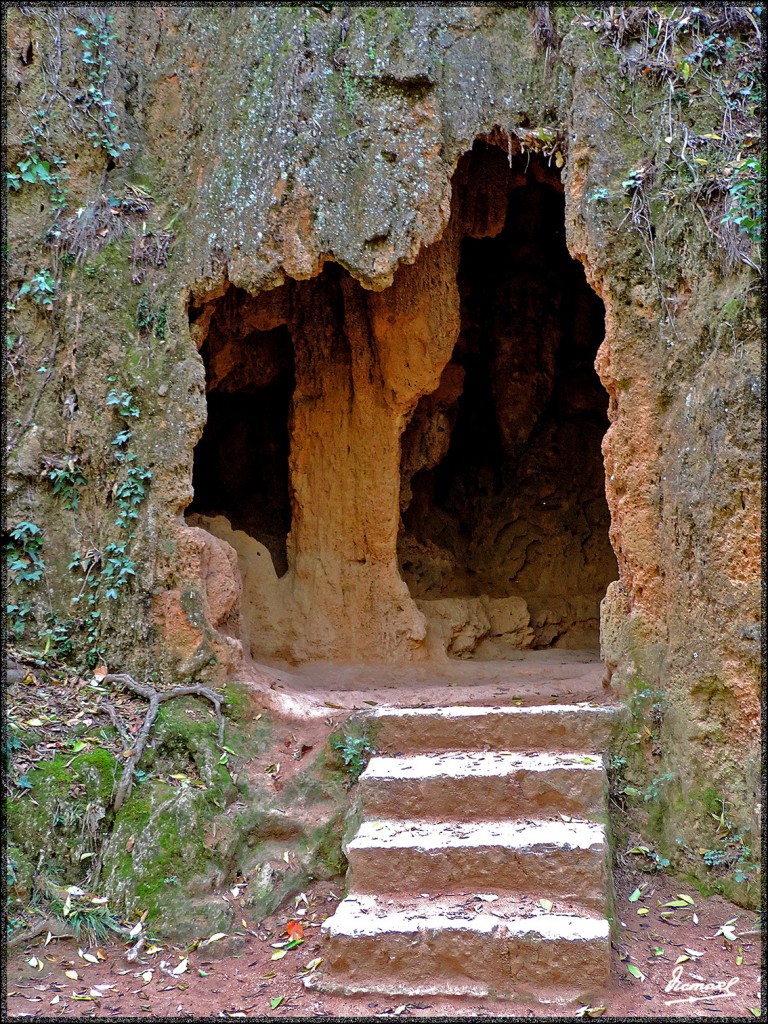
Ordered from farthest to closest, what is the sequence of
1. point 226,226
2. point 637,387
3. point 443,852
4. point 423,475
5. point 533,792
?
point 423,475
point 226,226
point 637,387
point 533,792
point 443,852

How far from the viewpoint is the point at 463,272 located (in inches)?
396

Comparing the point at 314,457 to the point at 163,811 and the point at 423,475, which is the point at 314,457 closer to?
the point at 423,475

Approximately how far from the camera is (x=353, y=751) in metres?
5.75

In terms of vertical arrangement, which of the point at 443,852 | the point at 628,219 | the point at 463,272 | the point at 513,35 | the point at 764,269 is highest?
the point at 513,35

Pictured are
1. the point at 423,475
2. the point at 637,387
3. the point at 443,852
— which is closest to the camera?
the point at 443,852

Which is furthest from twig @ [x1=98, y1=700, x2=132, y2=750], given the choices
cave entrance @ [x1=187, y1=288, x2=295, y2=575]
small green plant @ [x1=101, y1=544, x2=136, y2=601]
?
cave entrance @ [x1=187, y1=288, x2=295, y2=575]

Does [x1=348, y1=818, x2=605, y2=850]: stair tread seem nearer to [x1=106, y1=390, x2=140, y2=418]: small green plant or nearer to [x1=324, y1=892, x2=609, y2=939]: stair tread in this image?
[x1=324, y1=892, x2=609, y2=939]: stair tread

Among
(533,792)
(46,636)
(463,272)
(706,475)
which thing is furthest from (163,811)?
(463,272)

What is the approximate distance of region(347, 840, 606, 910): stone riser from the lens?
470cm

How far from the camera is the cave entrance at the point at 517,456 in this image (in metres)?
9.57

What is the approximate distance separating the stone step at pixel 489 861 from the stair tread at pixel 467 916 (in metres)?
0.06

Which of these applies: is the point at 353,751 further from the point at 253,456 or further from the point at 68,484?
the point at 253,456

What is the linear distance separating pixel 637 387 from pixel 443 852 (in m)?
3.14

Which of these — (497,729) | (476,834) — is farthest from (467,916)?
(497,729)
